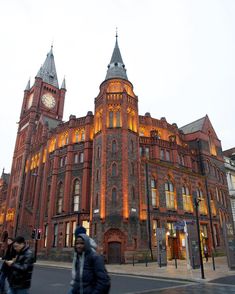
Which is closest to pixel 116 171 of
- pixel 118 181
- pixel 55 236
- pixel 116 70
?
pixel 118 181

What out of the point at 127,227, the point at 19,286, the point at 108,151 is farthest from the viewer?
the point at 108,151

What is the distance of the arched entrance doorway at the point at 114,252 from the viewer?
90.1 feet

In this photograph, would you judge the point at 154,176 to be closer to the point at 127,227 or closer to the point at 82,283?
the point at 127,227

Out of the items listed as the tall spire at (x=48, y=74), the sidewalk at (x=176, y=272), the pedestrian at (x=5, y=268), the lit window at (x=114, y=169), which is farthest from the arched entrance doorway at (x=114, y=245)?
the tall spire at (x=48, y=74)

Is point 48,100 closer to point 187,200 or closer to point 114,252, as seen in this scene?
point 187,200

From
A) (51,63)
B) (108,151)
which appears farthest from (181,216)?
(51,63)

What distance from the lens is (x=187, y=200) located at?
125 ft

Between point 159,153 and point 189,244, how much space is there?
59.6ft

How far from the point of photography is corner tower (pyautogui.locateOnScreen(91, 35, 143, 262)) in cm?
2816

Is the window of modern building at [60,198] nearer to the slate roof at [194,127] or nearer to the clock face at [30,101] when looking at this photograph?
the slate roof at [194,127]

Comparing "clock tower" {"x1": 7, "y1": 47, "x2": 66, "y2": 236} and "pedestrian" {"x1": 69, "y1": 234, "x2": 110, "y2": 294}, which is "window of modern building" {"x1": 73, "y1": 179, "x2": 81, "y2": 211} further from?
"pedestrian" {"x1": 69, "y1": 234, "x2": 110, "y2": 294}

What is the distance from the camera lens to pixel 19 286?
5.29 m

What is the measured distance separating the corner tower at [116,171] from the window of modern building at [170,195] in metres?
5.85

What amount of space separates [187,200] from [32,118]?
35762 mm
